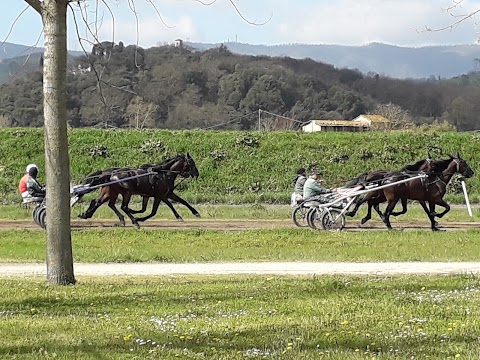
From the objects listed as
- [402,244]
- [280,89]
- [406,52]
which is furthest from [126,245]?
[406,52]

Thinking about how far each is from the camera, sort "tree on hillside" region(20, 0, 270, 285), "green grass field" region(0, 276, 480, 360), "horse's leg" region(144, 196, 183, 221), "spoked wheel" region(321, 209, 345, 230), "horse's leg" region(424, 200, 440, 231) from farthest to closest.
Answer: "horse's leg" region(144, 196, 183, 221), "spoked wheel" region(321, 209, 345, 230), "horse's leg" region(424, 200, 440, 231), "tree on hillside" region(20, 0, 270, 285), "green grass field" region(0, 276, 480, 360)

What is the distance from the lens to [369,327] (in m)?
8.79

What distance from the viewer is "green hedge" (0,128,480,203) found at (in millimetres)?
42031

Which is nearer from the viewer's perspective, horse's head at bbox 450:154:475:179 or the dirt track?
the dirt track

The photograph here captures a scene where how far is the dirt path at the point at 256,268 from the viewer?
639 inches

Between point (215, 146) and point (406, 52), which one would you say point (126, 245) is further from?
point (406, 52)

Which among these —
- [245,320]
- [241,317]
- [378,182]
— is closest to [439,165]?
[378,182]

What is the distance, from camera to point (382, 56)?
498 feet

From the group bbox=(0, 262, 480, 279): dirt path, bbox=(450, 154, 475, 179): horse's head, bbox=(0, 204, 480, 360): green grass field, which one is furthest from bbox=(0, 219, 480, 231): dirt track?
bbox=(0, 262, 480, 279): dirt path

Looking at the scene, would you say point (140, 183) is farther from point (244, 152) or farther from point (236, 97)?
point (236, 97)

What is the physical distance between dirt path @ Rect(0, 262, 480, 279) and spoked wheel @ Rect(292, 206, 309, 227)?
755cm

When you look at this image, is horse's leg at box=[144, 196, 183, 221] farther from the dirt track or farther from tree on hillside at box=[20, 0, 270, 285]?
tree on hillside at box=[20, 0, 270, 285]

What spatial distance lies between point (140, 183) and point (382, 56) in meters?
130

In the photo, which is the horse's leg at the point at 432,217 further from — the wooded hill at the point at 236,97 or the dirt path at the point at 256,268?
the wooded hill at the point at 236,97
